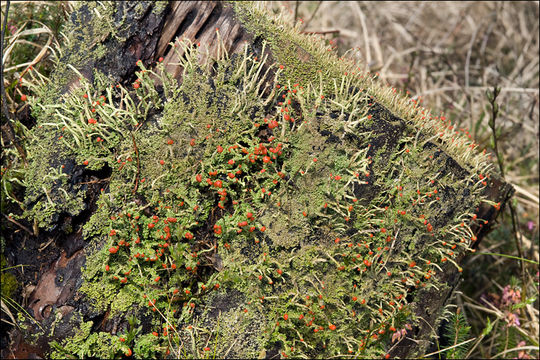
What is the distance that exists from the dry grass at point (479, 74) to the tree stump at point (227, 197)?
151 cm

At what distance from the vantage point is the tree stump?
2.35 m

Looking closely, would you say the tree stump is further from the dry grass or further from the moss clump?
the dry grass

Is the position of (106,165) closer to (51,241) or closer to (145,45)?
(51,241)

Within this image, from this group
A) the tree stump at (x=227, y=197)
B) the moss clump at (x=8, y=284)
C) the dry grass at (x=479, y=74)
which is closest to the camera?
the tree stump at (x=227, y=197)

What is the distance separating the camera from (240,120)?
2.53 meters

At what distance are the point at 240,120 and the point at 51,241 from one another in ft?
4.59

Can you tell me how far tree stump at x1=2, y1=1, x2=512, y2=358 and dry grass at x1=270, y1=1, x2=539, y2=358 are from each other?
151 cm

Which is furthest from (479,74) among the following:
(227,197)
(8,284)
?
(8,284)

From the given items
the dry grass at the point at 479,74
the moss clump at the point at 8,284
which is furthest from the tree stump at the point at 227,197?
the dry grass at the point at 479,74

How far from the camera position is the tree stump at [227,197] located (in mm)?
2354

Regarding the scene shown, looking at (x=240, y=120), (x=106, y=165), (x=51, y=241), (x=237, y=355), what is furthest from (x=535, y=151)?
(x=51, y=241)

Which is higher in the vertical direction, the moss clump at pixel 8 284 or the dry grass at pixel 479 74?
the dry grass at pixel 479 74

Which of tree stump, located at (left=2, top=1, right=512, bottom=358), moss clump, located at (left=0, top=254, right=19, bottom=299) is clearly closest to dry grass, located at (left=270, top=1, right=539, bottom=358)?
tree stump, located at (left=2, top=1, right=512, bottom=358)

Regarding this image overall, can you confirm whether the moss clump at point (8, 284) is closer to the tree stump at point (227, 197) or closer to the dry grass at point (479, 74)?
the tree stump at point (227, 197)
